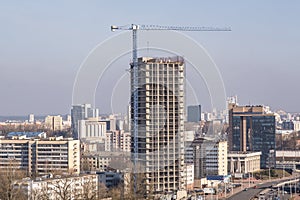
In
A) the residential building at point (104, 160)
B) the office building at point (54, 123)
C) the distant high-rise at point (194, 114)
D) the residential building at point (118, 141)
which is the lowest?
the residential building at point (104, 160)

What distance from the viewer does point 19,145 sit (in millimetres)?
14430

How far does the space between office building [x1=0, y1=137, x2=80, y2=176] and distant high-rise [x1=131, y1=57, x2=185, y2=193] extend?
3083mm

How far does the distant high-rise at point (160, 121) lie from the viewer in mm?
10469

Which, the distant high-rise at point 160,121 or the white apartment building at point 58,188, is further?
the distant high-rise at point 160,121

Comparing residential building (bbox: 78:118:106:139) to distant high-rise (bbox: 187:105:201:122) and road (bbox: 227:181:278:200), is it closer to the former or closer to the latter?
distant high-rise (bbox: 187:105:201:122)

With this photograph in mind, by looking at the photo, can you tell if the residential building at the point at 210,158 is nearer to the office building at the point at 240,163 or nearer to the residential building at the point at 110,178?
the office building at the point at 240,163

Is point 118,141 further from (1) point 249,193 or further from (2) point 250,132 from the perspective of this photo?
A: (2) point 250,132

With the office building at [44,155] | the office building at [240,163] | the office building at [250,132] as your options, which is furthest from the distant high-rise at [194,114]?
the office building at [250,132]

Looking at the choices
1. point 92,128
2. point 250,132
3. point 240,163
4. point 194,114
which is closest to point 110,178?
point 92,128

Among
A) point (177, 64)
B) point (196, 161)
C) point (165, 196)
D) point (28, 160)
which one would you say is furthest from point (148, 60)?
point (28, 160)

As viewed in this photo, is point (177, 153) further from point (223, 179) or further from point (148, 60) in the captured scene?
point (223, 179)

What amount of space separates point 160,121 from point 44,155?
4.09m

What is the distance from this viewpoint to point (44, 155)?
13953 mm

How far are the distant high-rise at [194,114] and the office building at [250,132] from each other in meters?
7.24
